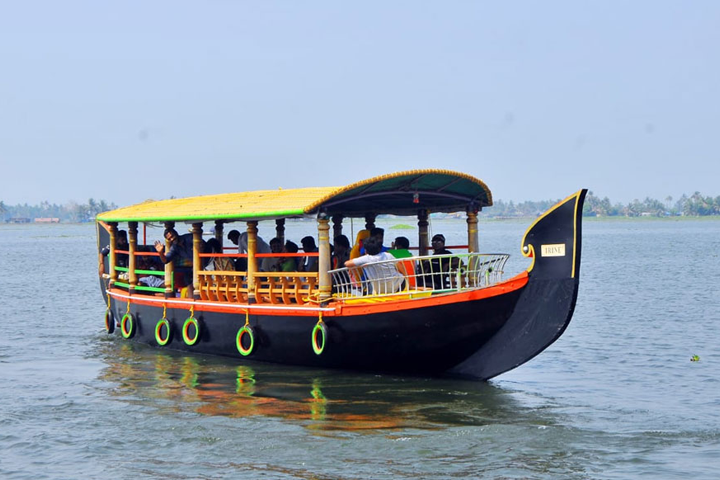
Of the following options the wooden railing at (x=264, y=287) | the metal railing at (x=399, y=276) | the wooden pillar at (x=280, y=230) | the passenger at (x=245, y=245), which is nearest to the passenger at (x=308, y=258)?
the wooden railing at (x=264, y=287)

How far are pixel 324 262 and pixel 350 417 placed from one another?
2.10 meters

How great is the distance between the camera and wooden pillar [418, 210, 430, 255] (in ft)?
47.8

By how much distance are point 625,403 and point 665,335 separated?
7.44m

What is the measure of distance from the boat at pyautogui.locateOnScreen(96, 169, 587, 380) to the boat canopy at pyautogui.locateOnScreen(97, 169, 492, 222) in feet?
0.08

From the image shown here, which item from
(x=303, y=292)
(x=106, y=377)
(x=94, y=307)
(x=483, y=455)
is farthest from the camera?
(x=94, y=307)

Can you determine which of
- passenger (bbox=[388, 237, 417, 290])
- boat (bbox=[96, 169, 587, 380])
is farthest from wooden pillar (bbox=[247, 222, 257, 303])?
passenger (bbox=[388, 237, 417, 290])

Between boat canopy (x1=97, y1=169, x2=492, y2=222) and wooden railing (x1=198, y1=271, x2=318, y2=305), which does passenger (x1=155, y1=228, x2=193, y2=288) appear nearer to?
boat canopy (x1=97, y1=169, x2=492, y2=222)

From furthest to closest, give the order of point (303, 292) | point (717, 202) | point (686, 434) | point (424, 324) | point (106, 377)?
point (717, 202) → point (106, 377) → point (303, 292) → point (424, 324) → point (686, 434)

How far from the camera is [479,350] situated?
11.8 metres

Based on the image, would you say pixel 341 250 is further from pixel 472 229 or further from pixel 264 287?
pixel 472 229

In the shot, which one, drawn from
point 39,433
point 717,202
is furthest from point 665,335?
point 717,202

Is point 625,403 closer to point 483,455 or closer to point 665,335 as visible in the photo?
point 483,455

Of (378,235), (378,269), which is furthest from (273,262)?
(378,269)

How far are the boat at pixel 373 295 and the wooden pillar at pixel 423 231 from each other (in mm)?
17
